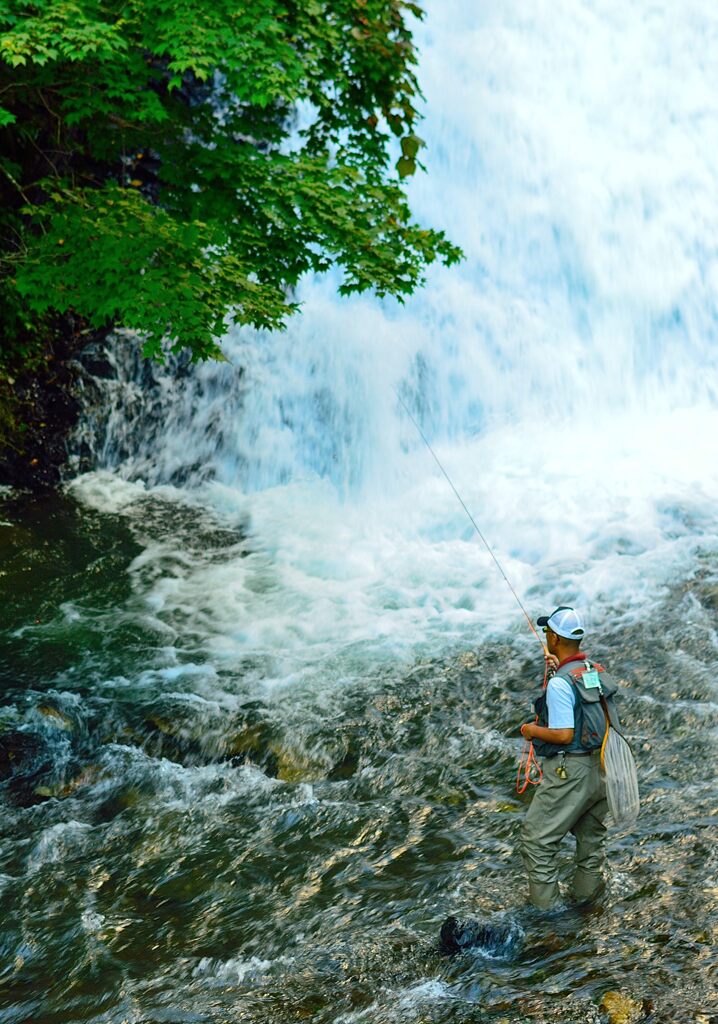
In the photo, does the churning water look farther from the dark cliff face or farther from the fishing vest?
the fishing vest

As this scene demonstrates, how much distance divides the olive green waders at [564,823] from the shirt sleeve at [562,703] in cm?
20

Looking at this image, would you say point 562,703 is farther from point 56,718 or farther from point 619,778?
point 56,718

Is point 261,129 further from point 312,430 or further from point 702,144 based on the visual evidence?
point 702,144

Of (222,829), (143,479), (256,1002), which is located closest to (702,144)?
(143,479)

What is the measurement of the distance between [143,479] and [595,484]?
669 centimetres

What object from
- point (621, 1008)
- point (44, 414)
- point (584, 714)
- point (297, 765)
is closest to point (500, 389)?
point (44, 414)

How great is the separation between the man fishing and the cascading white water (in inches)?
189

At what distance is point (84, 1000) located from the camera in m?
5.33

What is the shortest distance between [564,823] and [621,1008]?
938 millimetres

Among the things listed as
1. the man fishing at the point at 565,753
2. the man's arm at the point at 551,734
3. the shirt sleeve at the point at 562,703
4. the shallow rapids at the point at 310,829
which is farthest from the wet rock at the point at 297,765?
the shirt sleeve at the point at 562,703

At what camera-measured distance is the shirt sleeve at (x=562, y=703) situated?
5156mm

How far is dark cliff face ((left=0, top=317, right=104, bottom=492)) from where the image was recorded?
13.5 metres

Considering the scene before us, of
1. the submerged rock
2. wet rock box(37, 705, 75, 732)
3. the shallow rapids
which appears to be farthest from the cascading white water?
the submerged rock

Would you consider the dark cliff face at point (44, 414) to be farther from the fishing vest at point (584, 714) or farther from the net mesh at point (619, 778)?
the net mesh at point (619, 778)
